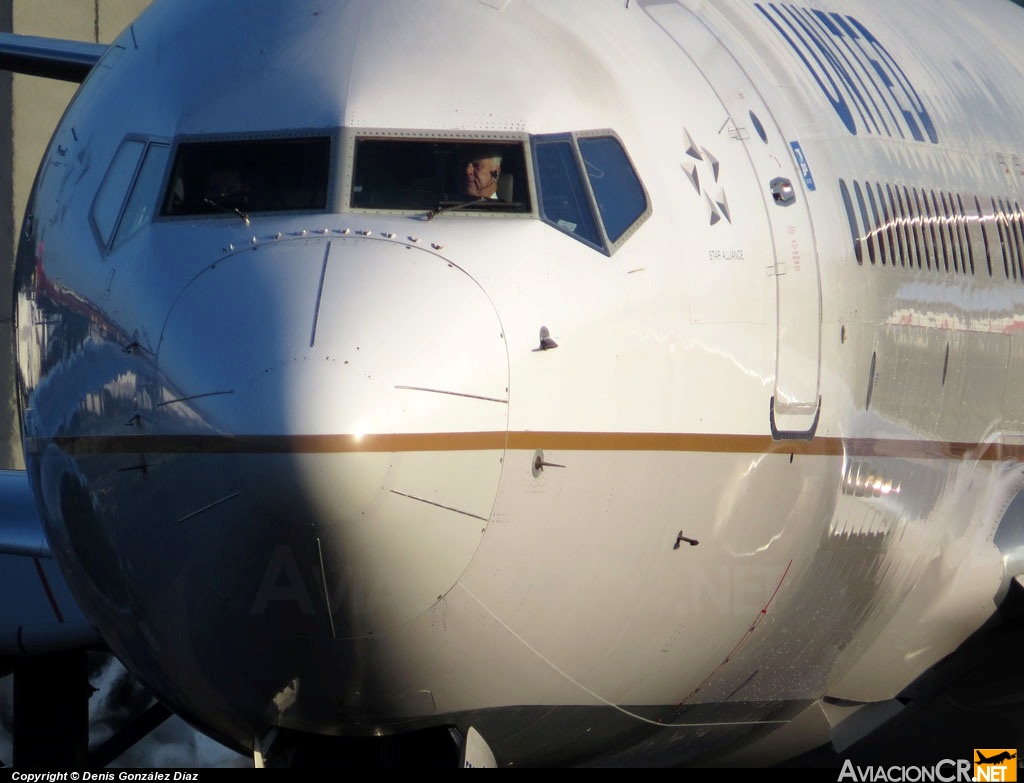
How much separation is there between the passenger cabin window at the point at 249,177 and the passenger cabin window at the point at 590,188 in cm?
80

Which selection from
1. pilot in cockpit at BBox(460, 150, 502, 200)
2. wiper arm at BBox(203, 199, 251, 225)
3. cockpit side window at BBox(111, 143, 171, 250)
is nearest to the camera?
wiper arm at BBox(203, 199, 251, 225)

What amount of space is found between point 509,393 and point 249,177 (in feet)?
4.19

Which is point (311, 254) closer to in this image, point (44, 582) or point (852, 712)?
point (852, 712)

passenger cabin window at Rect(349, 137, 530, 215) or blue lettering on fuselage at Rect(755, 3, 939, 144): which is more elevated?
blue lettering on fuselage at Rect(755, 3, 939, 144)

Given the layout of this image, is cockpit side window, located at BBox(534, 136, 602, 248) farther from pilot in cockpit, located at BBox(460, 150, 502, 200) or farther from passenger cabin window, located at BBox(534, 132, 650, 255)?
pilot in cockpit, located at BBox(460, 150, 502, 200)

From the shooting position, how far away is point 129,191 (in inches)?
277

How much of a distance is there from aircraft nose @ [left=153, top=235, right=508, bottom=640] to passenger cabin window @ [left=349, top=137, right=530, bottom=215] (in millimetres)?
322

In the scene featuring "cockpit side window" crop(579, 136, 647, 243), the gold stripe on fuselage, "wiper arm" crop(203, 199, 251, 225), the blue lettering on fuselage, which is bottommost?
the gold stripe on fuselage

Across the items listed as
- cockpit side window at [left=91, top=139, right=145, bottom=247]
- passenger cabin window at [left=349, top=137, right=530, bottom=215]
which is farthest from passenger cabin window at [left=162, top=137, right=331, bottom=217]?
cockpit side window at [left=91, top=139, right=145, bottom=247]

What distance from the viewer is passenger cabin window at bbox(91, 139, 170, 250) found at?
272 inches

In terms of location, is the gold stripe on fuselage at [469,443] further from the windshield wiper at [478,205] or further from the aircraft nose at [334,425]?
the windshield wiper at [478,205]

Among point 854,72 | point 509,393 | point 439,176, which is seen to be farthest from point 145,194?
point 854,72

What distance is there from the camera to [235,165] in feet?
22.3

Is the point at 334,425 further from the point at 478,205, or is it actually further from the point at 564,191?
the point at 564,191
